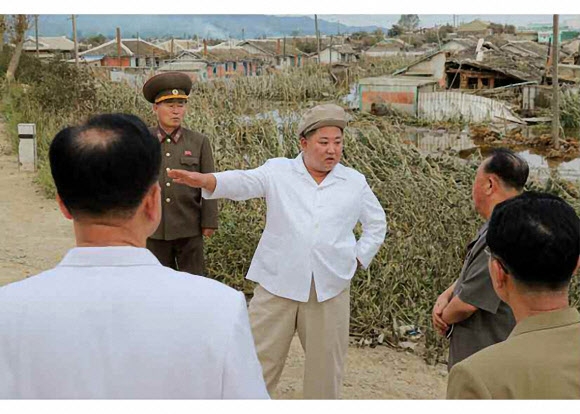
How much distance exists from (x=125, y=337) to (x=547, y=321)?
0.99m

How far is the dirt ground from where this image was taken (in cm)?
416

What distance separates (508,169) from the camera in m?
2.80

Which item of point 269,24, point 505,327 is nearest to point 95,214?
point 505,327

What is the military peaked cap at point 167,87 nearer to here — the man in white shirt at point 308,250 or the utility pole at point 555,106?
the man in white shirt at point 308,250

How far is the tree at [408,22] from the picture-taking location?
5629mm

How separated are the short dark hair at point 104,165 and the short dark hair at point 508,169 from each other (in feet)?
5.48

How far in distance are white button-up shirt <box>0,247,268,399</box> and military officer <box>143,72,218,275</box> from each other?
107 inches

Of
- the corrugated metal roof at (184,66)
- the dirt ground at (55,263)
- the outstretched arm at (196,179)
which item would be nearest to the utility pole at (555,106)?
the dirt ground at (55,263)

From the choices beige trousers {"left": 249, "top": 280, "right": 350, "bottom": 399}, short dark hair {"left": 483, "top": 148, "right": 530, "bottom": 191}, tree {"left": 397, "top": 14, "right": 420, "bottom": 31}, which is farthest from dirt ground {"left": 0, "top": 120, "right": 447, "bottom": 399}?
tree {"left": 397, "top": 14, "right": 420, "bottom": 31}

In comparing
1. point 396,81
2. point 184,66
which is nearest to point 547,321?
point 184,66

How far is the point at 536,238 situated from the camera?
5.85ft

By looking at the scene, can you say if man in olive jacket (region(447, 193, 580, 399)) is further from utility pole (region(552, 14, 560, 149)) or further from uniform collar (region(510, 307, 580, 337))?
utility pole (region(552, 14, 560, 149))

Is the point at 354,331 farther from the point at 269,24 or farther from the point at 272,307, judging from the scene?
the point at 269,24

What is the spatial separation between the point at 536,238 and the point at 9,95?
452 inches
